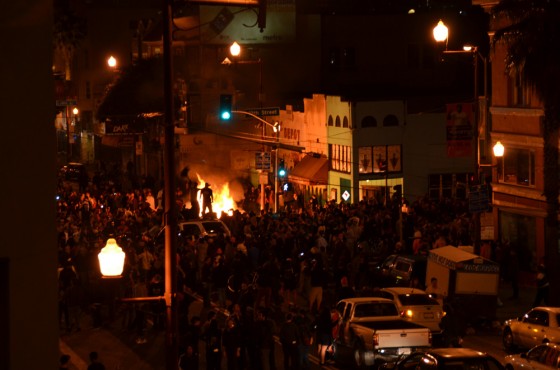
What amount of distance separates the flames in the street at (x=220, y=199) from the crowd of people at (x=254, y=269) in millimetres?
7838

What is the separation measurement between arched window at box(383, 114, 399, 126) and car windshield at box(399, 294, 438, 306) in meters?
25.2

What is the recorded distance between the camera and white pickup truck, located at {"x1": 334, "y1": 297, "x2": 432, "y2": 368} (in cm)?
2077

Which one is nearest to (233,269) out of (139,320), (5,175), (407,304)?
(139,320)

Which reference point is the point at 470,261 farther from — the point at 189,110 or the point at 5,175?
the point at 189,110

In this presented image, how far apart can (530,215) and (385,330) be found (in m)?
14.5

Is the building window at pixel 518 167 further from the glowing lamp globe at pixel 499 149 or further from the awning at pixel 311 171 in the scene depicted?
the awning at pixel 311 171

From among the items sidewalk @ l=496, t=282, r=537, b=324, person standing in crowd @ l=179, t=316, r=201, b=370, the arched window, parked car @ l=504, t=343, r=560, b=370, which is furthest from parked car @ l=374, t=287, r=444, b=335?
the arched window

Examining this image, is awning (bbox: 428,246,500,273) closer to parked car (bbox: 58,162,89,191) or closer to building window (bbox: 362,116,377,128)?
building window (bbox: 362,116,377,128)

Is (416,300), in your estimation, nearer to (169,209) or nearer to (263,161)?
(169,209)

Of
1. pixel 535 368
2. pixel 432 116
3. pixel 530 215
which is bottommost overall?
pixel 535 368

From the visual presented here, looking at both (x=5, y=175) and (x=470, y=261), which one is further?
(x=470, y=261)

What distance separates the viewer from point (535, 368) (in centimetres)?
1883

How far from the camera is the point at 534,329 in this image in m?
22.8

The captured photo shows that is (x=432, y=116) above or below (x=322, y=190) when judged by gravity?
above
